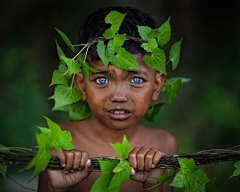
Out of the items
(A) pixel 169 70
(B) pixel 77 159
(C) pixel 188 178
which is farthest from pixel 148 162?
(A) pixel 169 70

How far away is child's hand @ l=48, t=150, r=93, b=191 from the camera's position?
1.95 metres

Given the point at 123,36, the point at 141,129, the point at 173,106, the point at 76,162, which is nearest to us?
the point at 76,162

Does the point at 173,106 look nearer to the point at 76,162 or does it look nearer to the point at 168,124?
the point at 168,124

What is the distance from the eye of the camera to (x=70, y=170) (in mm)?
2008

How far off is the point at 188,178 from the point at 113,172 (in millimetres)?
307

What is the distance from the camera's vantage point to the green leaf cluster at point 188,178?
1.89m

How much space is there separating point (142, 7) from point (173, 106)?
85 centimetres

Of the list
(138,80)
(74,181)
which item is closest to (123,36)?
(138,80)

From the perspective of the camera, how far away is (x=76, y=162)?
196 centimetres

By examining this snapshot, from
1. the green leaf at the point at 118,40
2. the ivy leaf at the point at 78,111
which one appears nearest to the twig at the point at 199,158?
the green leaf at the point at 118,40

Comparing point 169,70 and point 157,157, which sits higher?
point 169,70

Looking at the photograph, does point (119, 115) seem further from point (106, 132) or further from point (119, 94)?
point (106, 132)

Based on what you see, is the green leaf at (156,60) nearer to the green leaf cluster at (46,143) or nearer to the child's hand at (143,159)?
the child's hand at (143,159)

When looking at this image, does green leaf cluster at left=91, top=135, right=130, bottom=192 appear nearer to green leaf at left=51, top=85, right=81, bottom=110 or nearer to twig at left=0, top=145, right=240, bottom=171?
twig at left=0, top=145, right=240, bottom=171
